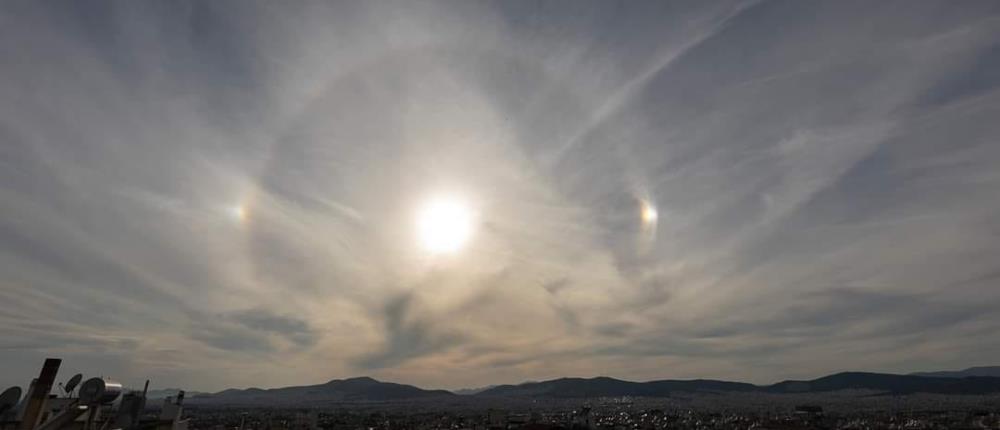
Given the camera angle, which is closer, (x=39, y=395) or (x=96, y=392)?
(x=39, y=395)

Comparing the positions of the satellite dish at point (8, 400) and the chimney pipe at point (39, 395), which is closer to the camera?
the chimney pipe at point (39, 395)

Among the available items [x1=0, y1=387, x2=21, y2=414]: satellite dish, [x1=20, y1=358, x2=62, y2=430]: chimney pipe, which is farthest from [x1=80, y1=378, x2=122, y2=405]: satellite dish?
[x1=0, y1=387, x2=21, y2=414]: satellite dish

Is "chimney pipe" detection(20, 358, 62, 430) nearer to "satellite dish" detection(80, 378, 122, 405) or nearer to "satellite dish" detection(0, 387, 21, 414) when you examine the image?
"satellite dish" detection(80, 378, 122, 405)

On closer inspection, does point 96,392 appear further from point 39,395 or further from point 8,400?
point 8,400

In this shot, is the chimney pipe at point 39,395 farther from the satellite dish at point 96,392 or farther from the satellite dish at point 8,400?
the satellite dish at point 8,400

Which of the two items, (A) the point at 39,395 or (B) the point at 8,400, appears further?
(B) the point at 8,400

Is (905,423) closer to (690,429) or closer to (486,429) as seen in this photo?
(690,429)

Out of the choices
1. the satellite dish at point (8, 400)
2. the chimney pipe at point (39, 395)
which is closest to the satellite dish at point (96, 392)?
the chimney pipe at point (39, 395)

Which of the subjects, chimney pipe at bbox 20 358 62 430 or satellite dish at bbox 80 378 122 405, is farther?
satellite dish at bbox 80 378 122 405

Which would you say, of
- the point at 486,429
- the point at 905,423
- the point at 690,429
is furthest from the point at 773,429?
the point at 905,423

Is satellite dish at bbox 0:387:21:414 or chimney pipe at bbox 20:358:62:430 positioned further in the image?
satellite dish at bbox 0:387:21:414

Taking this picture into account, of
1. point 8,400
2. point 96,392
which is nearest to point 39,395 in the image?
point 96,392
